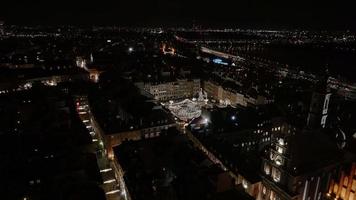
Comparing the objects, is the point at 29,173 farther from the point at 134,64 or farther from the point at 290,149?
the point at 134,64

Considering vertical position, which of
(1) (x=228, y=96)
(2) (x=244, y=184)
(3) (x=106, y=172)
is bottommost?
(3) (x=106, y=172)

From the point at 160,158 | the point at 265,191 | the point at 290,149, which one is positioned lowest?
the point at 265,191

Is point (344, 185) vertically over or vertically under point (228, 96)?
over

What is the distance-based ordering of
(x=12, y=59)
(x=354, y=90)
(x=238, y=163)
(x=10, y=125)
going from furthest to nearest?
(x=12, y=59), (x=354, y=90), (x=10, y=125), (x=238, y=163)

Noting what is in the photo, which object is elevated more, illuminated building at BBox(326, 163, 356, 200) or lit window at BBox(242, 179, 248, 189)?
illuminated building at BBox(326, 163, 356, 200)

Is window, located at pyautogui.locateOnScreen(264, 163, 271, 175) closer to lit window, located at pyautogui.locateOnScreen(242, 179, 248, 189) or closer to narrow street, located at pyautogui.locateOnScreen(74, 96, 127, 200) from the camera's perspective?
lit window, located at pyautogui.locateOnScreen(242, 179, 248, 189)

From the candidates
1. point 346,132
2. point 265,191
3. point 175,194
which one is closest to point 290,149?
point 265,191

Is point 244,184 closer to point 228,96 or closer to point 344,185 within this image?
point 344,185

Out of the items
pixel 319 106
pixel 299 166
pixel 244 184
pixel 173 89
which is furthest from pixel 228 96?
pixel 299 166

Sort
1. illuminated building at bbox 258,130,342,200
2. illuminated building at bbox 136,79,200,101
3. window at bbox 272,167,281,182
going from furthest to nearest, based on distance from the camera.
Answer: illuminated building at bbox 136,79,200,101
window at bbox 272,167,281,182
illuminated building at bbox 258,130,342,200

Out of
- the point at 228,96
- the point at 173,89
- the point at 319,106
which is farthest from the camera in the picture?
the point at 173,89

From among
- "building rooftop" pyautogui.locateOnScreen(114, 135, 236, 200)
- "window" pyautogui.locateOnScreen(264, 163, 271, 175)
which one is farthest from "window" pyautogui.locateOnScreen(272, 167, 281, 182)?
"building rooftop" pyautogui.locateOnScreen(114, 135, 236, 200)
